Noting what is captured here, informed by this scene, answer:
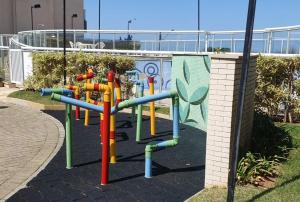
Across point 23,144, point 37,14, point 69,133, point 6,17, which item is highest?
point 37,14

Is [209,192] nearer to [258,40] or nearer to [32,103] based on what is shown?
[32,103]

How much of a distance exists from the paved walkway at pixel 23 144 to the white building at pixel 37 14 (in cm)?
3265

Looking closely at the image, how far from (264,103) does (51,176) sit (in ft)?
19.6

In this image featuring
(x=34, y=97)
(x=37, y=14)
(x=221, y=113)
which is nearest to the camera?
(x=221, y=113)

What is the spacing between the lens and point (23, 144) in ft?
25.4

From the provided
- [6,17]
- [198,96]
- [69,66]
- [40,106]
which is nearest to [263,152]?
[198,96]

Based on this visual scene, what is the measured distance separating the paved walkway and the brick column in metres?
2.69

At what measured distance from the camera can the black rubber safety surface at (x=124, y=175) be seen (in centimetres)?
513

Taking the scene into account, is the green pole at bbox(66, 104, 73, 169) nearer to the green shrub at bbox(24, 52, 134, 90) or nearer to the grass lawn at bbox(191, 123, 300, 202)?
the grass lawn at bbox(191, 123, 300, 202)

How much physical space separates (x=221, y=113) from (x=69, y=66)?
960 centimetres

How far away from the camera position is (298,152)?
6.77 m

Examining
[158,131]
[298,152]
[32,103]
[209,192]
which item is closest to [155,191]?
[209,192]

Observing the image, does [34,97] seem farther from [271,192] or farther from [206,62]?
[271,192]

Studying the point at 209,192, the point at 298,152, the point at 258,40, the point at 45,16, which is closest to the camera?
the point at 209,192
